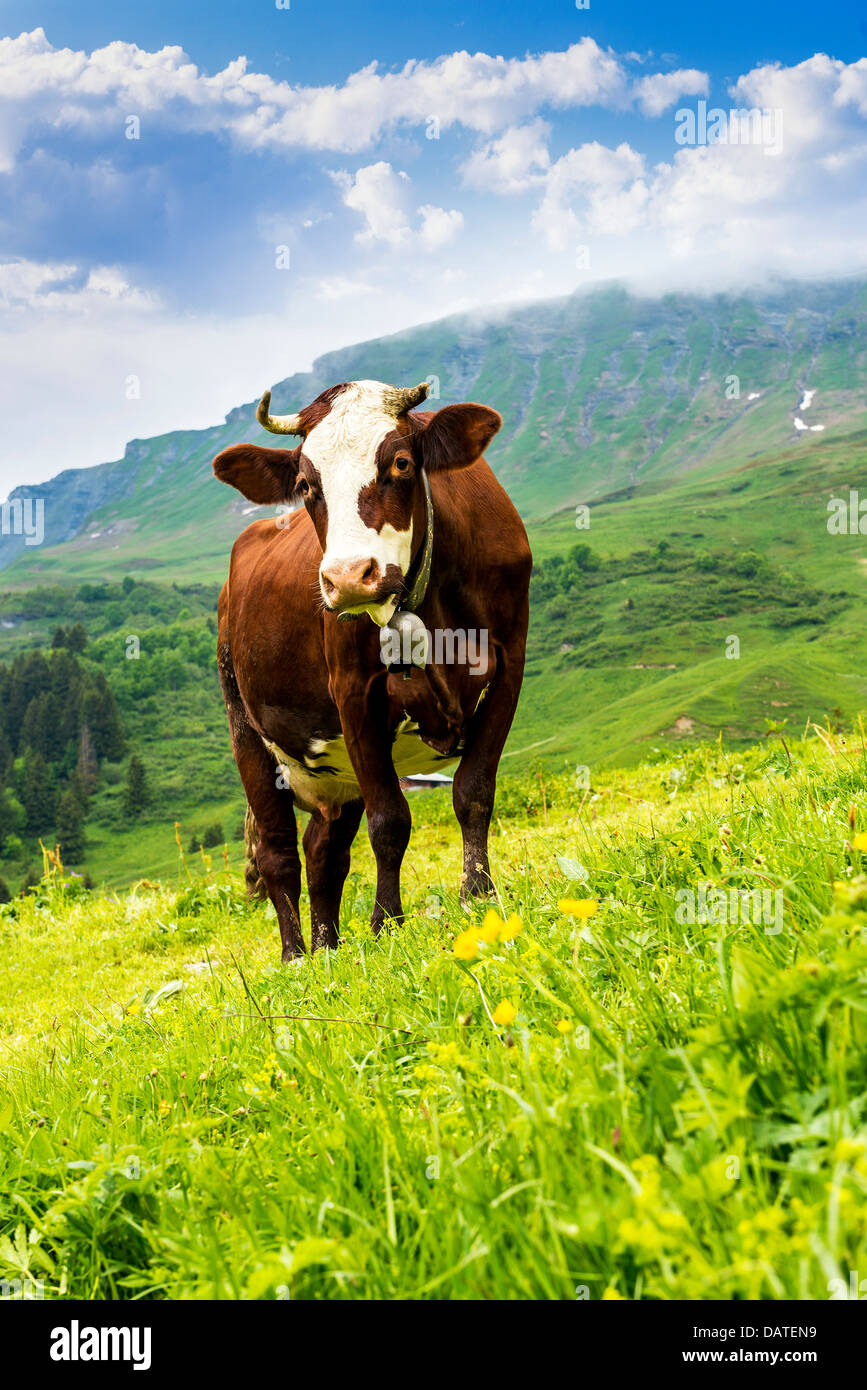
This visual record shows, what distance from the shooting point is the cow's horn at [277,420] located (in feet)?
20.9

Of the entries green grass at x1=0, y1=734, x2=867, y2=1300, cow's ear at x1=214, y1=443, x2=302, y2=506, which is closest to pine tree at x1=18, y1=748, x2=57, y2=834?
cow's ear at x1=214, y1=443, x2=302, y2=506

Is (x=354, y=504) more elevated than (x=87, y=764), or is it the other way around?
(x=354, y=504)

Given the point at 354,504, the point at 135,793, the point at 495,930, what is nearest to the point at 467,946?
the point at 495,930

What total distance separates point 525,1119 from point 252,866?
31.6ft

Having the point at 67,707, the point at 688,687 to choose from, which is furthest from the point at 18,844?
the point at 688,687

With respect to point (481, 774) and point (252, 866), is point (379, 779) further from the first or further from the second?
point (252, 866)

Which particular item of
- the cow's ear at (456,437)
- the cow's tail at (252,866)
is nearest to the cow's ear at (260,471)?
the cow's ear at (456,437)

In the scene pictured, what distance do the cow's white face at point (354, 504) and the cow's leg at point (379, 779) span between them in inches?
36.3

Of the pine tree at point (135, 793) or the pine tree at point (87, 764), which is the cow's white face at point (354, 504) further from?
the pine tree at point (87, 764)

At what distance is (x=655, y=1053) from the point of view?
2070 millimetres

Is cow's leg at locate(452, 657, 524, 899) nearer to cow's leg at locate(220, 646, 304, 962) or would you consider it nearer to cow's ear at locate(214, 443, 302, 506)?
cow's ear at locate(214, 443, 302, 506)

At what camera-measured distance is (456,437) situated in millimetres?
6422

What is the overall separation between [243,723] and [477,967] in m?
6.84

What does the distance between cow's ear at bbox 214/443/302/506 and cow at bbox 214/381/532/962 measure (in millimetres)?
12
